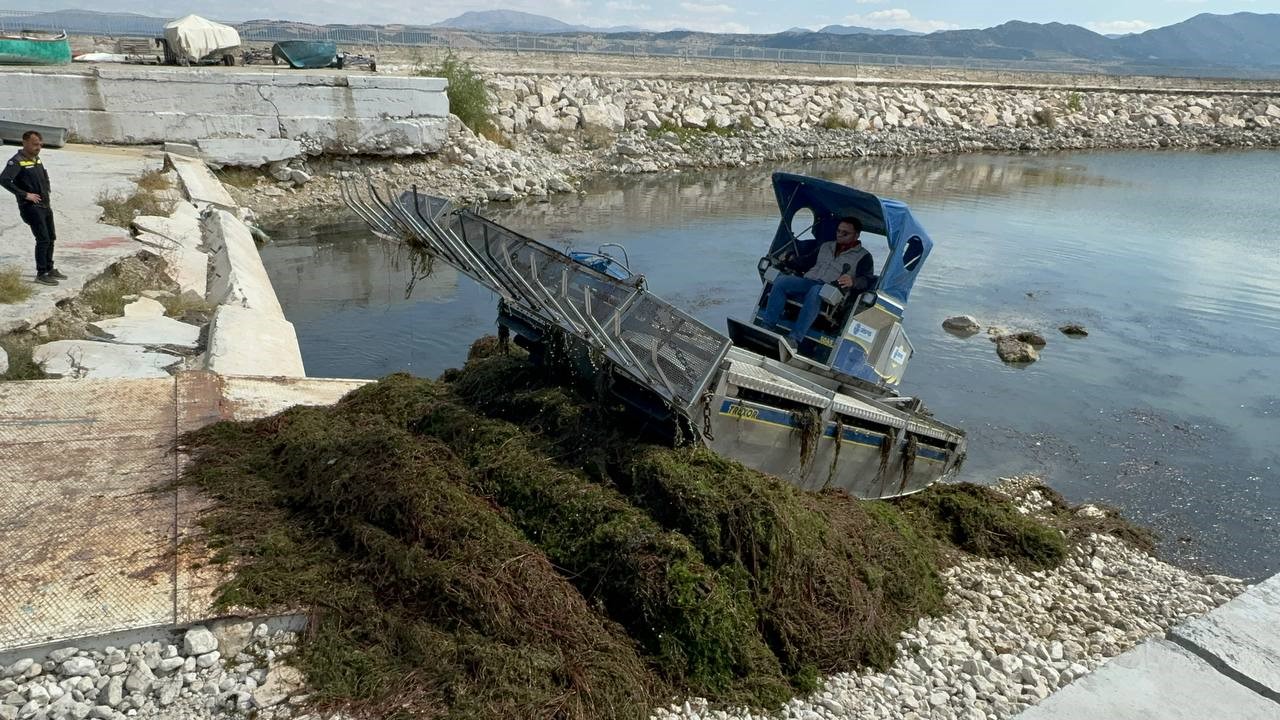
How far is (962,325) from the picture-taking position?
1599cm

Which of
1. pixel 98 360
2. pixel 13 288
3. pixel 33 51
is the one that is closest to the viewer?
pixel 98 360

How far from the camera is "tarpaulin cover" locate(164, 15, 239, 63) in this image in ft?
87.5

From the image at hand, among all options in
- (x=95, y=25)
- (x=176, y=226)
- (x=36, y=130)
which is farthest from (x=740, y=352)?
(x=95, y=25)

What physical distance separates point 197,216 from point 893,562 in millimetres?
14300

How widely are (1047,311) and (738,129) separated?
834 inches

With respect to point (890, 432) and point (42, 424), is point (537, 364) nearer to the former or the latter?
point (890, 432)

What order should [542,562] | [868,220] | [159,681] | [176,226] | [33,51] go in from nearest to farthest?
→ [159,681] → [542,562] → [868,220] → [176,226] → [33,51]

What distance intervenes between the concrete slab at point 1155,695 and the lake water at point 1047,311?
21.1ft

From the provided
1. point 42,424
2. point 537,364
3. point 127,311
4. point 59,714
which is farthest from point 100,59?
point 59,714

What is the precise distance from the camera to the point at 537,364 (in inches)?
286

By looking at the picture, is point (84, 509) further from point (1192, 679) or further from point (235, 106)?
point (235, 106)

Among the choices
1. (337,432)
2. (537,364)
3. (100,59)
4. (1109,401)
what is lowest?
(1109,401)

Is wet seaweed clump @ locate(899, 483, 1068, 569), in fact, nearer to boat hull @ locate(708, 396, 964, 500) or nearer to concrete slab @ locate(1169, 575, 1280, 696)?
boat hull @ locate(708, 396, 964, 500)

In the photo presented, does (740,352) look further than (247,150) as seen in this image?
No
